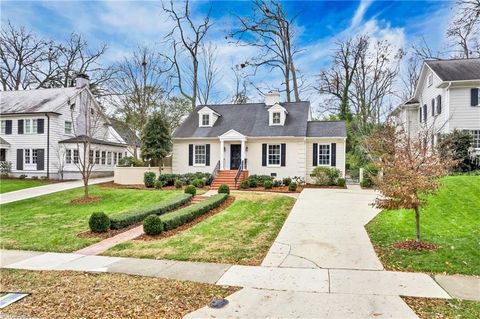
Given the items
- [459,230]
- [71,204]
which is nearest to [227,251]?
[459,230]

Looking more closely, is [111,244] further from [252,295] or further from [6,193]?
[6,193]

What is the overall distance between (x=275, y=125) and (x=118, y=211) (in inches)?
482

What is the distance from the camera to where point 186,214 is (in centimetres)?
1069

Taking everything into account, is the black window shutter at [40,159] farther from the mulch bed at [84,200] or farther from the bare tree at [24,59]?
the bare tree at [24,59]

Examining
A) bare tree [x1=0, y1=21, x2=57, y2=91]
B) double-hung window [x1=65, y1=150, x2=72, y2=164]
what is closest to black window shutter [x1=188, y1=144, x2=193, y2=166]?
double-hung window [x1=65, y1=150, x2=72, y2=164]

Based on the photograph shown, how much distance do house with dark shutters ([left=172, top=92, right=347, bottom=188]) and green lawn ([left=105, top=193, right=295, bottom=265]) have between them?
8.60m

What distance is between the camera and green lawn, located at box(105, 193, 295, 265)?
7.24m

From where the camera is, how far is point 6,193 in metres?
18.7

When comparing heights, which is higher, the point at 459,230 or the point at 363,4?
the point at 363,4

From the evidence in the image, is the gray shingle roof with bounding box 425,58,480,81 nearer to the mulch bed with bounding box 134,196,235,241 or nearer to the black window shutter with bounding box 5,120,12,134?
the mulch bed with bounding box 134,196,235,241

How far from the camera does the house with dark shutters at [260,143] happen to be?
20859 millimetres

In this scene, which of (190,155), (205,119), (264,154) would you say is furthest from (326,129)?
(190,155)

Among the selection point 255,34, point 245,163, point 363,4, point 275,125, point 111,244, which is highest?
point 255,34

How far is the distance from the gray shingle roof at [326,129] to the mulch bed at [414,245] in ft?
44.7
